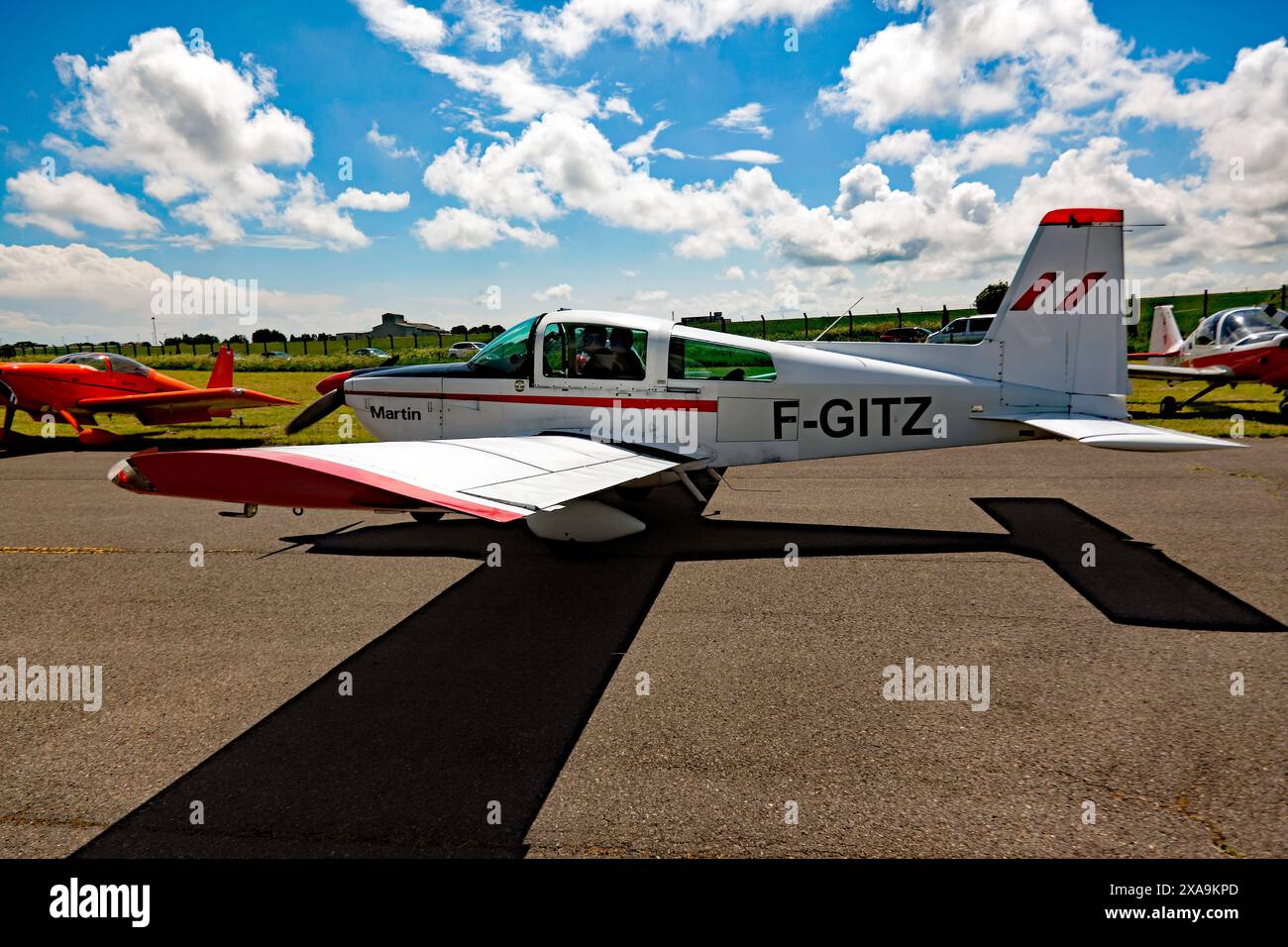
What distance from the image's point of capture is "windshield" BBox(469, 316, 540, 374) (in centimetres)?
751

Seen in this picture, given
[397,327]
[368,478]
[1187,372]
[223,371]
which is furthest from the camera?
[397,327]

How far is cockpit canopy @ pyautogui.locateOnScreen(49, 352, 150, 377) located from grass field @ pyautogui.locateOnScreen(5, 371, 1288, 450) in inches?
61.5

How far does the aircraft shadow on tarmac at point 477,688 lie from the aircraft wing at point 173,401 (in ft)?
30.0

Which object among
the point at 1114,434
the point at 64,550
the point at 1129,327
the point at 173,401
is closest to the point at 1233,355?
the point at 1114,434

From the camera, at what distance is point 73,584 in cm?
600

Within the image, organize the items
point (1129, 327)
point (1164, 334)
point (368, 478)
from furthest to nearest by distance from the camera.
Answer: point (1129, 327) < point (1164, 334) < point (368, 478)

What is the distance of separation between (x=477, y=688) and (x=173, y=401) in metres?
14.6

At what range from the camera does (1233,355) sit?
1527 centimetres

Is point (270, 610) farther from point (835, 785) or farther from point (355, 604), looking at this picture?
point (835, 785)

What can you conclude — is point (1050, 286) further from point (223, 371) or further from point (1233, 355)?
point (223, 371)

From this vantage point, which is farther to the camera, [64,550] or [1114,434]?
[64,550]

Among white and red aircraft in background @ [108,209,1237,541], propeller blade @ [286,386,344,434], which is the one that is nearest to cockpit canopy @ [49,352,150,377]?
propeller blade @ [286,386,344,434]

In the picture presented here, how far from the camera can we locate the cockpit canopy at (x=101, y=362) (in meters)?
15.2
